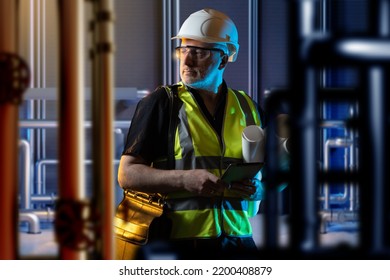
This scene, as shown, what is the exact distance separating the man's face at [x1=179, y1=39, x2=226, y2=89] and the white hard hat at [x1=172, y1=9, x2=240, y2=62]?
0.05 ft

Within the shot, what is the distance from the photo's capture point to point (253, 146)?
1324 millimetres

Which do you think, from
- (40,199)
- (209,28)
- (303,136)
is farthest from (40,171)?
(303,136)

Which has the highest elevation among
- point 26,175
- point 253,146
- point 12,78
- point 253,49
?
point 253,49

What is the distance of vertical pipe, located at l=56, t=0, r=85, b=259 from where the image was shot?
907 mm

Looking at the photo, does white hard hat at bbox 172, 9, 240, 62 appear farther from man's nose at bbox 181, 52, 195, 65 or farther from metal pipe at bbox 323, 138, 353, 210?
metal pipe at bbox 323, 138, 353, 210

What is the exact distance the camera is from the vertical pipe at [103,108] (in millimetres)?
935

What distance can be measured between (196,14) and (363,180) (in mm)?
672

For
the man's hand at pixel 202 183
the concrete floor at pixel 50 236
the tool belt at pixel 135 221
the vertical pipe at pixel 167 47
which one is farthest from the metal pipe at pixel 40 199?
the man's hand at pixel 202 183

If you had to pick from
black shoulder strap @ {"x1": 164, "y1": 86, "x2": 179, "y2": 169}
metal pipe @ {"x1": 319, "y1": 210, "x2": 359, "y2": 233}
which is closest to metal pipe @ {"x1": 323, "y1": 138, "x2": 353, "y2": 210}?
metal pipe @ {"x1": 319, "y1": 210, "x2": 359, "y2": 233}

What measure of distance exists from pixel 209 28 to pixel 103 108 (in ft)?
1.61

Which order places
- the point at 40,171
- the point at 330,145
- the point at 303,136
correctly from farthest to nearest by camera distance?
the point at 40,171 → the point at 330,145 → the point at 303,136

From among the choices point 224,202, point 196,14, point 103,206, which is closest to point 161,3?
point 196,14

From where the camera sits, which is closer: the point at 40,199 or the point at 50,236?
the point at 50,236

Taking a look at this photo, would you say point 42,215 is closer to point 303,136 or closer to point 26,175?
point 26,175
